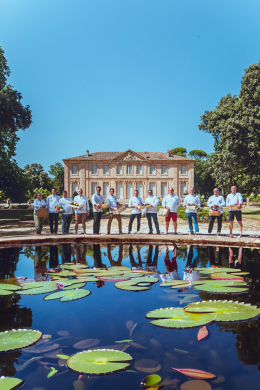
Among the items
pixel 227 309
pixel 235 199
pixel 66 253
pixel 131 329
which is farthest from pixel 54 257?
pixel 235 199

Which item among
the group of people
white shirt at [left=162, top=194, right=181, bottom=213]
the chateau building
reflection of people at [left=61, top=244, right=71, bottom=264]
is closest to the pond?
reflection of people at [left=61, top=244, right=71, bottom=264]

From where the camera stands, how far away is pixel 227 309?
306cm

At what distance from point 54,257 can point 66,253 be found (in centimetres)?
48

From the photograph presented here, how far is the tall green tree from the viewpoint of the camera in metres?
16.7

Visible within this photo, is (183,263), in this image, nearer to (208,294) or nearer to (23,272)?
(208,294)

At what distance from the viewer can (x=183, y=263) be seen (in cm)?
568

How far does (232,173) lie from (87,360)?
24.9 meters

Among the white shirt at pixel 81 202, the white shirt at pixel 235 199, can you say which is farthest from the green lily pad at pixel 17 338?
the white shirt at pixel 235 199

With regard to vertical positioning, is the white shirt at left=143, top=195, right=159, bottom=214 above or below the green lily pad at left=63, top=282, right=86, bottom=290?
above

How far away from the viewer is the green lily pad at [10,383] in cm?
187

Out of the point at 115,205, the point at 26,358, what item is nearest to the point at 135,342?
the point at 26,358

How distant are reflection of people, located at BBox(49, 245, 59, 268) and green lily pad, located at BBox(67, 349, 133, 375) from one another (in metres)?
3.57

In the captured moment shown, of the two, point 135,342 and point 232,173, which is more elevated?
→ point 232,173

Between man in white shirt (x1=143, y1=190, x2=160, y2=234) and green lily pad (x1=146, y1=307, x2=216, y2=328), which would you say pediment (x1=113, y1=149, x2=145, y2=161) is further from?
green lily pad (x1=146, y1=307, x2=216, y2=328)
